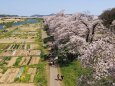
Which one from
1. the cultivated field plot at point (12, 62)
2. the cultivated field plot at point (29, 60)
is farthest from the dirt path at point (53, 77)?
the cultivated field plot at point (12, 62)

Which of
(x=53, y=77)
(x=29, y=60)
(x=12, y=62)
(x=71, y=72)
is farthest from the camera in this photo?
(x=29, y=60)

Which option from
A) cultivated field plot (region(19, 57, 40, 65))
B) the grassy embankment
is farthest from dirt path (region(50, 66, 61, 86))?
cultivated field plot (region(19, 57, 40, 65))

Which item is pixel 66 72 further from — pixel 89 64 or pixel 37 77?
pixel 89 64

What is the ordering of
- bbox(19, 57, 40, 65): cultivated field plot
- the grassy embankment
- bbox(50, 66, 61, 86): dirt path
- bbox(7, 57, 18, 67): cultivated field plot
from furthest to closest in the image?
bbox(19, 57, 40, 65): cultivated field plot → bbox(7, 57, 18, 67): cultivated field plot → the grassy embankment → bbox(50, 66, 61, 86): dirt path

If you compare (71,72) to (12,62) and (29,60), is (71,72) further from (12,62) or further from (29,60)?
(29,60)

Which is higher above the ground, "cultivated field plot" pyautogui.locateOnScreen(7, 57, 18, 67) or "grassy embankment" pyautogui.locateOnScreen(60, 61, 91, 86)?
"grassy embankment" pyautogui.locateOnScreen(60, 61, 91, 86)

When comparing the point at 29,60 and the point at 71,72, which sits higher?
the point at 71,72

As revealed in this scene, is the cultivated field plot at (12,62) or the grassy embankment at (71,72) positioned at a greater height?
the grassy embankment at (71,72)

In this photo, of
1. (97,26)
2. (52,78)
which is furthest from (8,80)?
(97,26)

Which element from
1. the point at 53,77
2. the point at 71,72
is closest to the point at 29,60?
the point at 71,72

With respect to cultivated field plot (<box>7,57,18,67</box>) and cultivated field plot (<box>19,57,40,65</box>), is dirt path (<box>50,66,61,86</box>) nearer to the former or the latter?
cultivated field plot (<box>19,57,40,65</box>)

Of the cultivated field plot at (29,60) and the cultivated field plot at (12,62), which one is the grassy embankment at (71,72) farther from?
the cultivated field plot at (12,62)
